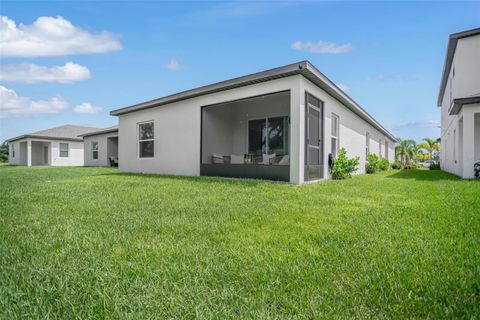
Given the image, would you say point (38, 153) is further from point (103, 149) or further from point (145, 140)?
point (145, 140)

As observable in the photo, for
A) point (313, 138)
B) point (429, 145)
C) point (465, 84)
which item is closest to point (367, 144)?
point (465, 84)

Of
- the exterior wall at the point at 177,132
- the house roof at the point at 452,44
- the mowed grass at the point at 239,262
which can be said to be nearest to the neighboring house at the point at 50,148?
the exterior wall at the point at 177,132

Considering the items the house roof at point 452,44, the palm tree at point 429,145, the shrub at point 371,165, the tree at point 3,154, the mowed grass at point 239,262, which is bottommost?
→ the mowed grass at point 239,262

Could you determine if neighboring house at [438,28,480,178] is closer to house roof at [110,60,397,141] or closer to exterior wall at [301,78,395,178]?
exterior wall at [301,78,395,178]

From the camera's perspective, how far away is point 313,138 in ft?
28.7

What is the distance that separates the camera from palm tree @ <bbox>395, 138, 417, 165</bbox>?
34844 mm

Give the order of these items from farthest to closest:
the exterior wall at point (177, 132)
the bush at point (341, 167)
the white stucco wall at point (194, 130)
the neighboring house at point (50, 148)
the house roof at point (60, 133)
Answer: the neighboring house at point (50, 148)
the house roof at point (60, 133)
the bush at point (341, 167)
the exterior wall at point (177, 132)
the white stucco wall at point (194, 130)

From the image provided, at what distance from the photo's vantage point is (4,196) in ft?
18.9

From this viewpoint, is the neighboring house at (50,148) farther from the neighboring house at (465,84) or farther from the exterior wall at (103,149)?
the neighboring house at (465,84)

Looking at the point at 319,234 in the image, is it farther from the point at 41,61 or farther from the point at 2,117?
the point at 2,117

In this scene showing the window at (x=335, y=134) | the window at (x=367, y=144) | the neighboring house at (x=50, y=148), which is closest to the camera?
the window at (x=335, y=134)

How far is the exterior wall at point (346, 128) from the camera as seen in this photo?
9.16 m

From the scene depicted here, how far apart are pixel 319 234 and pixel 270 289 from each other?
142cm

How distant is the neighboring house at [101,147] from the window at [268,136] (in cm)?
1289
